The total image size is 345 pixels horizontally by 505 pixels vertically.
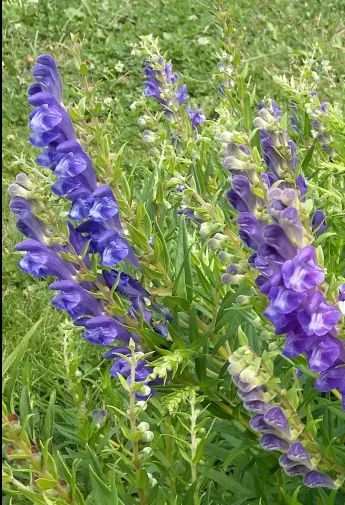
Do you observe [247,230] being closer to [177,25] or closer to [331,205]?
[331,205]

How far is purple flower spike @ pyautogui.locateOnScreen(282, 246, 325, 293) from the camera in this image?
1553mm

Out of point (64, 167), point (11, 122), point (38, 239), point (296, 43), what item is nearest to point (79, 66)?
point (64, 167)

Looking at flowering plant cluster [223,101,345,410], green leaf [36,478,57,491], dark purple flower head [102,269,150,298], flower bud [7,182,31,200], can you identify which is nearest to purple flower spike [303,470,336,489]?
flowering plant cluster [223,101,345,410]

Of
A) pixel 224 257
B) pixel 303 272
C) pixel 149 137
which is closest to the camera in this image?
pixel 303 272

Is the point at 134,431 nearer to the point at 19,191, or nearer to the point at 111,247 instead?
the point at 111,247

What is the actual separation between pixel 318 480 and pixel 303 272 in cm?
65

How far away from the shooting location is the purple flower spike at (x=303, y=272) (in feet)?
5.09

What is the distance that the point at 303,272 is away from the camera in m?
1.56

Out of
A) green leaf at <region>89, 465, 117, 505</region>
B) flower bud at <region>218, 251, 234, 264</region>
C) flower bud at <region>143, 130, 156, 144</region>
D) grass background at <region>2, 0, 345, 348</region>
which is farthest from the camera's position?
grass background at <region>2, 0, 345, 348</region>

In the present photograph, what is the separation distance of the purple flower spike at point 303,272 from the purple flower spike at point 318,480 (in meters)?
0.59

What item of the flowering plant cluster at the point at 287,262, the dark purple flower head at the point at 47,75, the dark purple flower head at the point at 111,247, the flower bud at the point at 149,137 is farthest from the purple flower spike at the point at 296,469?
the flower bud at the point at 149,137

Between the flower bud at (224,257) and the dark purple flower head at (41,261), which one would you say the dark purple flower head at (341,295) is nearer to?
the flower bud at (224,257)

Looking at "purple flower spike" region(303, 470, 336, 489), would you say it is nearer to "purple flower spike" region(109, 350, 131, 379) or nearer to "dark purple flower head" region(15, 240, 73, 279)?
"purple flower spike" region(109, 350, 131, 379)

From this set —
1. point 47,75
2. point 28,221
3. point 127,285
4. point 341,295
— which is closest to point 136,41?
point 47,75
